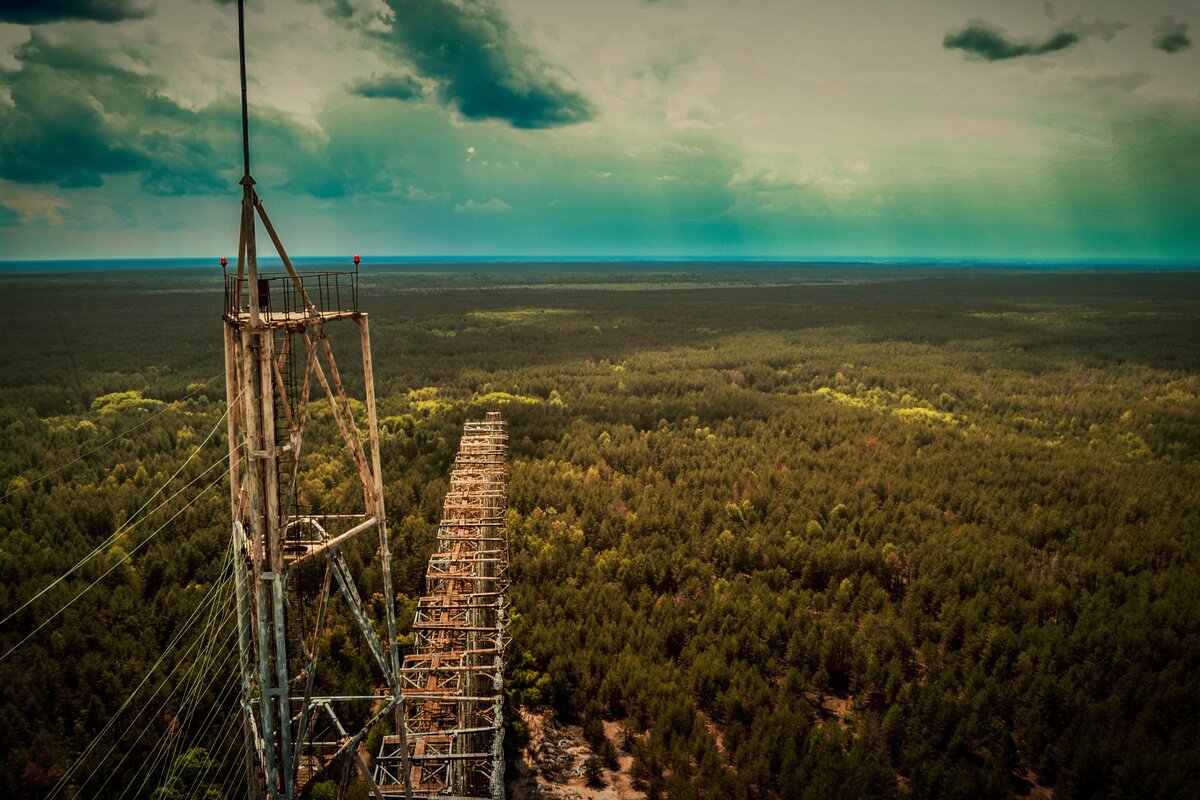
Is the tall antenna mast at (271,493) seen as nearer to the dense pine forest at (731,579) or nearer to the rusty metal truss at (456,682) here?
the rusty metal truss at (456,682)

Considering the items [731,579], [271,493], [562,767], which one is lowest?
[562,767]

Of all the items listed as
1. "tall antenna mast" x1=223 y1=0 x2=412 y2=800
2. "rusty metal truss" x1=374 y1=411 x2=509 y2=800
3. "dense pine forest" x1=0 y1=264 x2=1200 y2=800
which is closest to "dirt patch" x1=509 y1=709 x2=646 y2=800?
"dense pine forest" x1=0 y1=264 x2=1200 y2=800

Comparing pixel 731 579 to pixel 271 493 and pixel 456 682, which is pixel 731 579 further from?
pixel 271 493

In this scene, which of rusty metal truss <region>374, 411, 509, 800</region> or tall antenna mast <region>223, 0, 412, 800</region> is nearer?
tall antenna mast <region>223, 0, 412, 800</region>

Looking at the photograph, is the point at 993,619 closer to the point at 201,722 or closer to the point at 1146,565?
the point at 1146,565

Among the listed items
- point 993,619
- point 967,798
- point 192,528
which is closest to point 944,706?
point 967,798

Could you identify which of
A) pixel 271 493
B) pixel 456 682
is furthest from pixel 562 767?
pixel 271 493

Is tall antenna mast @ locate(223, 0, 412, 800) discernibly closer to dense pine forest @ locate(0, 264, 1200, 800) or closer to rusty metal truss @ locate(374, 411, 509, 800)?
rusty metal truss @ locate(374, 411, 509, 800)
